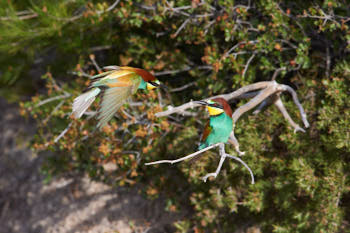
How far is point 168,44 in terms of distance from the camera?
3.30m

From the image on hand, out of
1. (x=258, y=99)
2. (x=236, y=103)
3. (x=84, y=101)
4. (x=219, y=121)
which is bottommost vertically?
(x=236, y=103)

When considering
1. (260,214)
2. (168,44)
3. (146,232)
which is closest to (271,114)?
(260,214)

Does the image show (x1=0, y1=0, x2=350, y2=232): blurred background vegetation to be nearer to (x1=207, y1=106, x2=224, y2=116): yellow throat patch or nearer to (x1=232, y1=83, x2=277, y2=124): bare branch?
(x1=232, y1=83, x2=277, y2=124): bare branch

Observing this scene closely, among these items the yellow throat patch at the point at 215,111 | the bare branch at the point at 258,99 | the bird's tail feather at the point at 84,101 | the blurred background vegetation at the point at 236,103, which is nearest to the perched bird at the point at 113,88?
the bird's tail feather at the point at 84,101

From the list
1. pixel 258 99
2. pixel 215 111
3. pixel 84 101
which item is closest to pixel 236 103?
pixel 258 99

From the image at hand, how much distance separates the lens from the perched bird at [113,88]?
133 centimetres

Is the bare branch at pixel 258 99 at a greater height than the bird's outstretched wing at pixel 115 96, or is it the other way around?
the bird's outstretched wing at pixel 115 96

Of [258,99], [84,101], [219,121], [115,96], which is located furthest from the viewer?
[258,99]

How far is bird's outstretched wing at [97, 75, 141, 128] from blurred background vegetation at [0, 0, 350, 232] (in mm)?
928

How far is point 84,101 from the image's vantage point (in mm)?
1544

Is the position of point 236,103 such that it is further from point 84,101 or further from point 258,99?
point 84,101

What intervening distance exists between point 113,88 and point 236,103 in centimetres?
171

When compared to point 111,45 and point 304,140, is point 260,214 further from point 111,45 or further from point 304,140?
point 111,45

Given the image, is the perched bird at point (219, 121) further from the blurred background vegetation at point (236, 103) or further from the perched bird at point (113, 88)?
the blurred background vegetation at point (236, 103)
